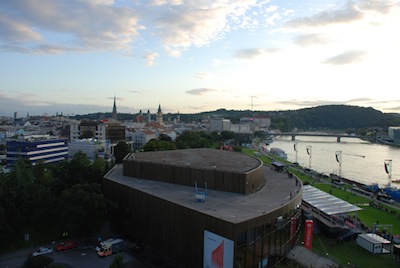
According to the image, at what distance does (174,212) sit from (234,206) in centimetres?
293

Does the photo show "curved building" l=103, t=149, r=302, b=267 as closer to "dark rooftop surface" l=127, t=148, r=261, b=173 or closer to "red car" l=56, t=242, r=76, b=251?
"dark rooftop surface" l=127, t=148, r=261, b=173

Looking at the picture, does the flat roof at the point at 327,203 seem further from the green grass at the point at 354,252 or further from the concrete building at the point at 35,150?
the concrete building at the point at 35,150

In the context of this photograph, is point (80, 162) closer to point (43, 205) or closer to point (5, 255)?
point (43, 205)

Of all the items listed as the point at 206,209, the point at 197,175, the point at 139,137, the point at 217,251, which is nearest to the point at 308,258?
the point at 217,251

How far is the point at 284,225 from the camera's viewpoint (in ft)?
50.4

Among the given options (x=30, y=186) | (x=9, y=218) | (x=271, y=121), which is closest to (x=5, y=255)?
(x=9, y=218)

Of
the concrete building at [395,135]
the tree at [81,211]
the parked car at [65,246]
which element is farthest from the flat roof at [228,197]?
the concrete building at [395,135]

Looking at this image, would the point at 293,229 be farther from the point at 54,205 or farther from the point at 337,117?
the point at 337,117

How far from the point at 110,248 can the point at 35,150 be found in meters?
37.0

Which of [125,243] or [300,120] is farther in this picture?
[300,120]

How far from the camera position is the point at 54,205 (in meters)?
20.9

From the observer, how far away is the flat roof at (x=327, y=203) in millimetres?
20625

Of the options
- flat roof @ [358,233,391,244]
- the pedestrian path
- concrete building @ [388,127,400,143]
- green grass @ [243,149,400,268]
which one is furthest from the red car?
concrete building @ [388,127,400,143]

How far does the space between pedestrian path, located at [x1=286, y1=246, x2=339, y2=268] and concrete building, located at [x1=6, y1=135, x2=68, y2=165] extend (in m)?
38.5
